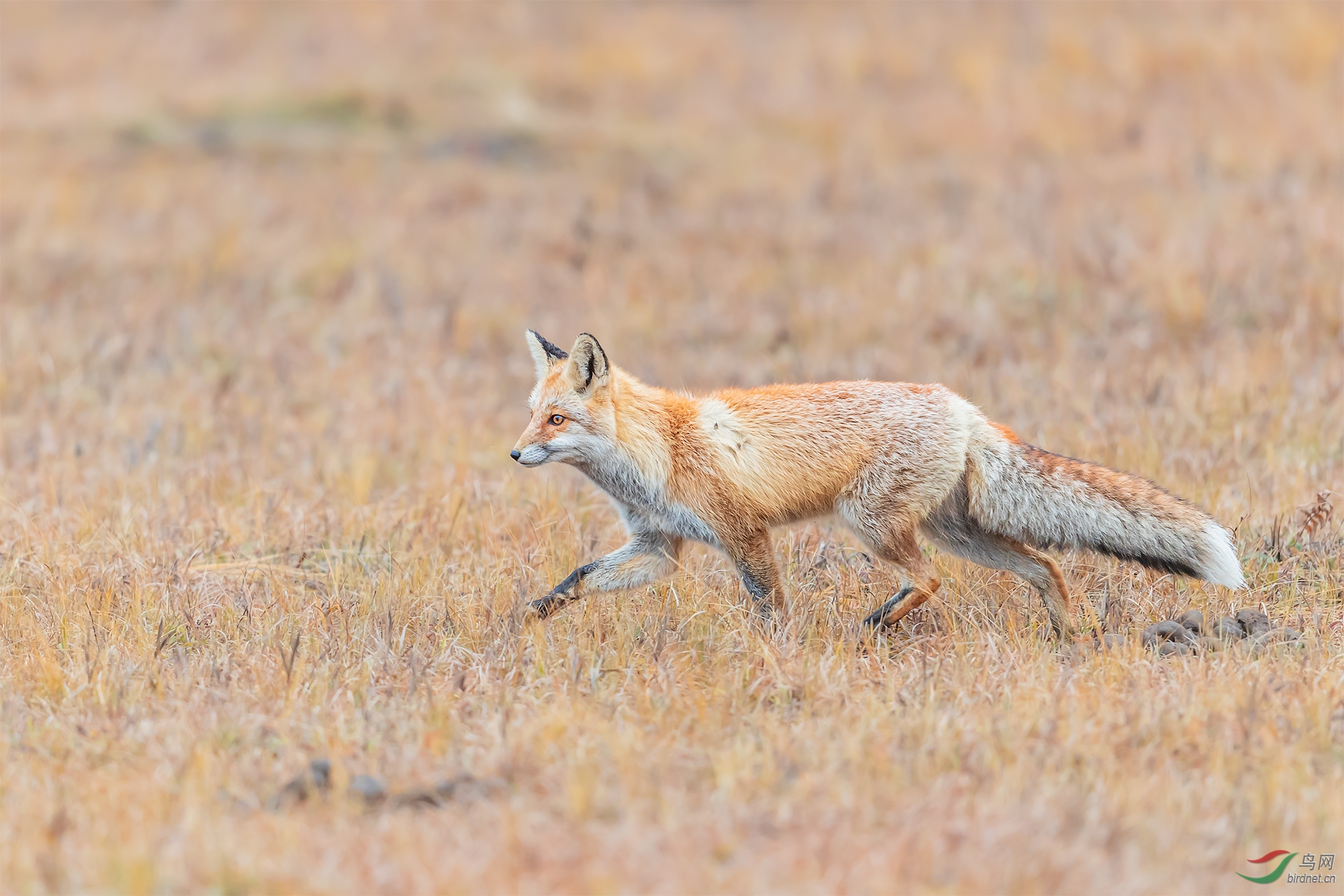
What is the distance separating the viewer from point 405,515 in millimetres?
7195

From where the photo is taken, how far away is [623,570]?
19.2 feet

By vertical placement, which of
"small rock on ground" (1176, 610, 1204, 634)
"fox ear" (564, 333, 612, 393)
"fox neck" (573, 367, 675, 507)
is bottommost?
"small rock on ground" (1176, 610, 1204, 634)

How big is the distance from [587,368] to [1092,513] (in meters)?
2.24

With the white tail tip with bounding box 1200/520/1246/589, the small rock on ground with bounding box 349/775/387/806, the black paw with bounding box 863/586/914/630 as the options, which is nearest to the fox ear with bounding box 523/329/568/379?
the black paw with bounding box 863/586/914/630

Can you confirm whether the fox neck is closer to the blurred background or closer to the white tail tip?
the white tail tip

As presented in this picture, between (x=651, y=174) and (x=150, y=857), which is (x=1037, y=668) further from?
(x=651, y=174)

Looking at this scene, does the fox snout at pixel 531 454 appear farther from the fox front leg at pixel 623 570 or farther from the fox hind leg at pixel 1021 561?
the fox hind leg at pixel 1021 561

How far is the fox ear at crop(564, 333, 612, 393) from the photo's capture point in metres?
5.59

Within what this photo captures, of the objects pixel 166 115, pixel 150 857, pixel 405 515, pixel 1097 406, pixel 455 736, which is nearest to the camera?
pixel 150 857

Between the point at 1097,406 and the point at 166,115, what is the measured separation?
1482cm

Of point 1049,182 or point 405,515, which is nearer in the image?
point 405,515

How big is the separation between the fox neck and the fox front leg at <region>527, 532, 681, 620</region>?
22 centimetres

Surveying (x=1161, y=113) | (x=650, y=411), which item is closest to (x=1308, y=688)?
(x=650, y=411)

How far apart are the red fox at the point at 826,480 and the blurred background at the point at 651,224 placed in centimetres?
198
